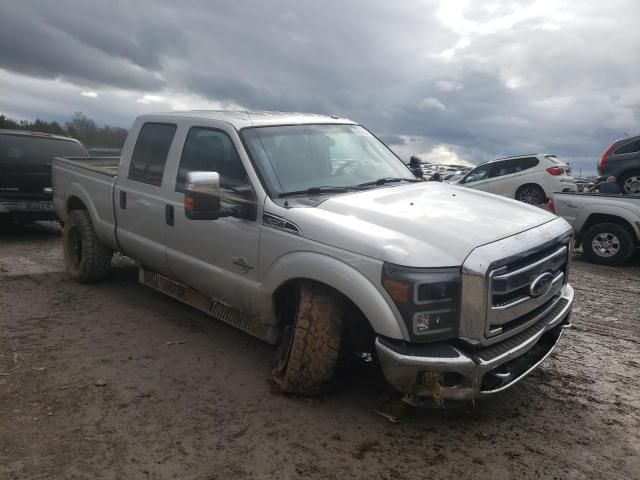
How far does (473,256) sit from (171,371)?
2.38 m

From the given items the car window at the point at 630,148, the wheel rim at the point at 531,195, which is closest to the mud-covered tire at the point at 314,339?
the car window at the point at 630,148

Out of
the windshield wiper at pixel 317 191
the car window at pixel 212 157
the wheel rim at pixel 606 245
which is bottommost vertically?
the wheel rim at pixel 606 245

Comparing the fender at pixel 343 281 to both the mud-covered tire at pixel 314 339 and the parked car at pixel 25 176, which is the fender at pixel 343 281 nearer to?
the mud-covered tire at pixel 314 339

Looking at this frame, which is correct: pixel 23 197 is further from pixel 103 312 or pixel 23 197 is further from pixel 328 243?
pixel 328 243

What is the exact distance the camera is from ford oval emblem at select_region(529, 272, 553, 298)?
3.24 metres

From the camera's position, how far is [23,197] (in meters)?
8.80

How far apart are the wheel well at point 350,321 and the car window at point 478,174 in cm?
1365

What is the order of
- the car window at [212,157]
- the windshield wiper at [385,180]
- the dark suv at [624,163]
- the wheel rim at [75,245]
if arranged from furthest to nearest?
the dark suv at [624,163] → the wheel rim at [75,245] → the windshield wiper at [385,180] → the car window at [212,157]

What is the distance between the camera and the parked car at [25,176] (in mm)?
8703

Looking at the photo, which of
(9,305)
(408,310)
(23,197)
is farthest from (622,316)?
(23,197)

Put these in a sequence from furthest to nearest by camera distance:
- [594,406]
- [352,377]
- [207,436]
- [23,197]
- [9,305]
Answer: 1. [23,197]
2. [9,305]
3. [352,377]
4. [594,406]
5. [207,436]

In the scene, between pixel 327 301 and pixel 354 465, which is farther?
pixel 327 301

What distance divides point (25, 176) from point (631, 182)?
11.9 m

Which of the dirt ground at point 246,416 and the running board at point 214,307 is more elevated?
the running board at point 214,307
